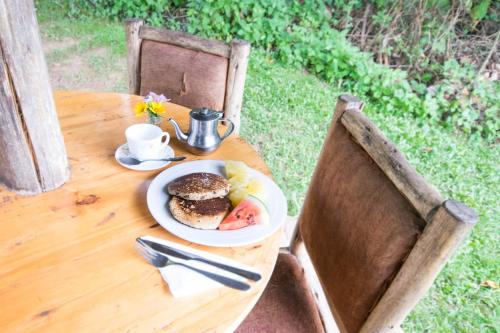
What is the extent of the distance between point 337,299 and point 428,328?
3.73ft

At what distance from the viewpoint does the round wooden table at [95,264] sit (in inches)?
26.8

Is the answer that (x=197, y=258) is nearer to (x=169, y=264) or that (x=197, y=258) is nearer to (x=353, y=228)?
(x=169, y=264)

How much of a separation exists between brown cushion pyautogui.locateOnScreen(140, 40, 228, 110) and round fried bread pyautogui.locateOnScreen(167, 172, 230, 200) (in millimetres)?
760

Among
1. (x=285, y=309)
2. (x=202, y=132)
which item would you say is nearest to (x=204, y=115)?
(x=202, y=132)

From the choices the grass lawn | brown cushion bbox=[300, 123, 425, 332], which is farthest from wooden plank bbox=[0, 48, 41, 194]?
the grass lawn

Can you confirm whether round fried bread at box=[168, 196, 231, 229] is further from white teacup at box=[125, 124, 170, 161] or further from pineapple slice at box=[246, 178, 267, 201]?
white teacup at box=[125, 124, 170, 161]

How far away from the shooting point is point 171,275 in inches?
29.5

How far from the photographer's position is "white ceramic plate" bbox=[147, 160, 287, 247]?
82cm

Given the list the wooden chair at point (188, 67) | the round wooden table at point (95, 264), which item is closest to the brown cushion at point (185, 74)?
the wooden chair at point (188, 67)

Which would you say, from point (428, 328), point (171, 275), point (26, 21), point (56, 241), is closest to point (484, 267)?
point (428, 328)

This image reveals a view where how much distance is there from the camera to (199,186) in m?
0.90

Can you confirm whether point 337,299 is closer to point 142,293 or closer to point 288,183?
point 142,293

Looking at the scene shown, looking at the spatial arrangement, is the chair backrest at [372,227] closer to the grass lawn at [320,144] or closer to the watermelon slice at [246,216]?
the watermelon slice at [246,216]

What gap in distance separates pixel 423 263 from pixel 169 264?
1.87 ft
